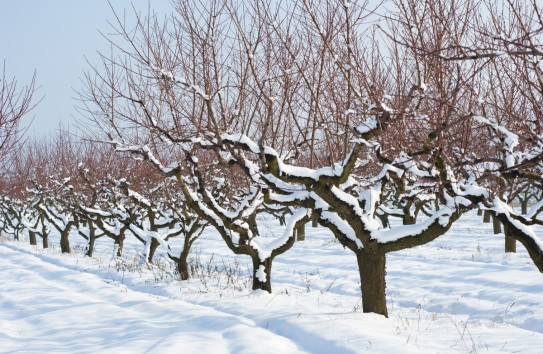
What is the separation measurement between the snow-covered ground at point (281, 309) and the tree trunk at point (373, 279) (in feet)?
0.77

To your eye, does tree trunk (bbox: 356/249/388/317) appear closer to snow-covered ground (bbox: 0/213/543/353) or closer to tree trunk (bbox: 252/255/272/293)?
snow-covered ground (bbox: 0/213/543/353)

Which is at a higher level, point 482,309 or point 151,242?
point 151,242

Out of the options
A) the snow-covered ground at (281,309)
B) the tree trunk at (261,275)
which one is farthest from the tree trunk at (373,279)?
the tree trunk at (261,275)

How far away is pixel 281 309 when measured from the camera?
775cm

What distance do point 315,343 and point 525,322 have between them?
388 cm

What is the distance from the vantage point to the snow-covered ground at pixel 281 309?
6125mm

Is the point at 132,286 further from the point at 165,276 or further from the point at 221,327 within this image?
the point at 221,327

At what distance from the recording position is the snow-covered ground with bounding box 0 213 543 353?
6125 mm

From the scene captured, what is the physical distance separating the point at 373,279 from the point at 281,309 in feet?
4.68

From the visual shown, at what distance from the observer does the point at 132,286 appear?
11234mm

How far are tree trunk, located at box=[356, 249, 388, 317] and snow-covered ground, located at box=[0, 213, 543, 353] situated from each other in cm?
23

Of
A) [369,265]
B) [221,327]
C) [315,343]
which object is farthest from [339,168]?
[221,327]

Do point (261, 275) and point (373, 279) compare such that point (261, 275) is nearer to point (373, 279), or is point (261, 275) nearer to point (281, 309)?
point (281, 309)

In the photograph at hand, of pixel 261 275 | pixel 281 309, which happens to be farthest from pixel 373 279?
pixel 261 275
